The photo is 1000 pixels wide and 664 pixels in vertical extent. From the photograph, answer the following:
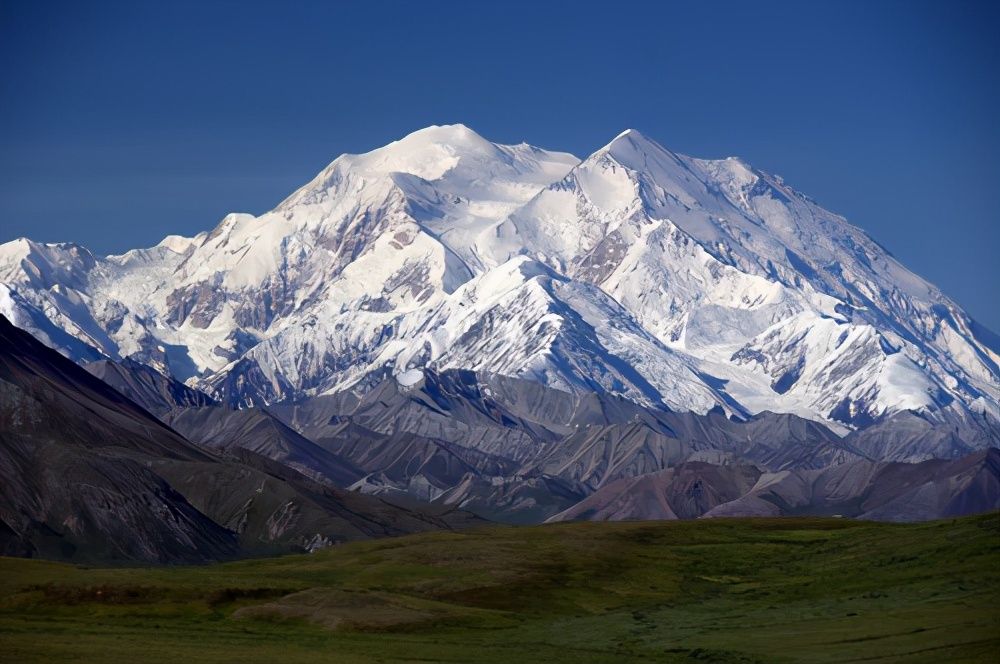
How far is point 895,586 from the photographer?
15188cm

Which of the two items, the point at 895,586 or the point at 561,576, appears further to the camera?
the point at 561,576

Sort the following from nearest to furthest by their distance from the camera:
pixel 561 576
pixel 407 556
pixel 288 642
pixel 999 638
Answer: pixel 999 638 → pixel 288 642 → pixel 561 576 → pixel 407 556

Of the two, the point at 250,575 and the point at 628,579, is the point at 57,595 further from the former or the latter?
the point at 628,579

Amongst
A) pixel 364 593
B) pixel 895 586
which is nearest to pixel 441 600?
pixel 364 593

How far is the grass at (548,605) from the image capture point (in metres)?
126

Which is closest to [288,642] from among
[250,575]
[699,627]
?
[699,627]

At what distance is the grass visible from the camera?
413 ft

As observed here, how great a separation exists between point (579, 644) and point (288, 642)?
21.3m

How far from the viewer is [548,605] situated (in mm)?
165750

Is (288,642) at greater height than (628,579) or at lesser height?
lesser

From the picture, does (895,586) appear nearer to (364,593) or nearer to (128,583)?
(364,593)

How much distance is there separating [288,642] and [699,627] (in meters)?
31.5

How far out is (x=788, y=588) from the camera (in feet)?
538

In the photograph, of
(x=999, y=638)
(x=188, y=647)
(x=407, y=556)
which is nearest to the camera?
(x=999, y=638)
